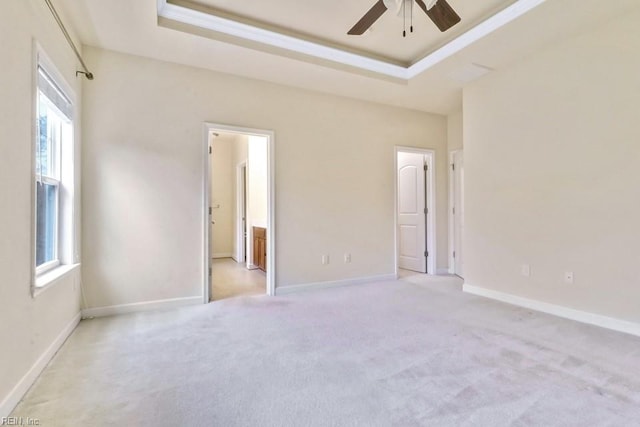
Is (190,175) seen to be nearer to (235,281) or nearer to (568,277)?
(235,281)

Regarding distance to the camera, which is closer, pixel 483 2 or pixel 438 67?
pixel 483 2

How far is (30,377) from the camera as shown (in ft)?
5.99

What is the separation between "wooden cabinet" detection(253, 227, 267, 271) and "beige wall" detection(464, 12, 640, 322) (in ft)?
9.76

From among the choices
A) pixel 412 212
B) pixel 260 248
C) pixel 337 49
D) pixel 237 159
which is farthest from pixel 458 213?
pixel 237 159

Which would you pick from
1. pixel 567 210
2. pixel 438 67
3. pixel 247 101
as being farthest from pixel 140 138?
pixel 567 210

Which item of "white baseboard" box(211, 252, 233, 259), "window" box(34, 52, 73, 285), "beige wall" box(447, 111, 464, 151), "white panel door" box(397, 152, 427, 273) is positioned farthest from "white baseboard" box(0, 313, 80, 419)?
"beige wall" box(447, 111, 464, 151)

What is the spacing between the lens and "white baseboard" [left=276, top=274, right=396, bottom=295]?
3.97m

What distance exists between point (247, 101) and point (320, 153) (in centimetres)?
113

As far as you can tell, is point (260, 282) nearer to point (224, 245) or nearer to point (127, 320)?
point (127, 320)

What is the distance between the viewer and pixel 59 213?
271 cm

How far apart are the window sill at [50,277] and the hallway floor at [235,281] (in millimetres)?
1481

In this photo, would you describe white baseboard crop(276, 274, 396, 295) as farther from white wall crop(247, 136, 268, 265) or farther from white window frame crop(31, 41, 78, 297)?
white window frame crop(31, 41, 78, 297)

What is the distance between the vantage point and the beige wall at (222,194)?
23.8ft

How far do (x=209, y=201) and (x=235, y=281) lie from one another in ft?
5.22
